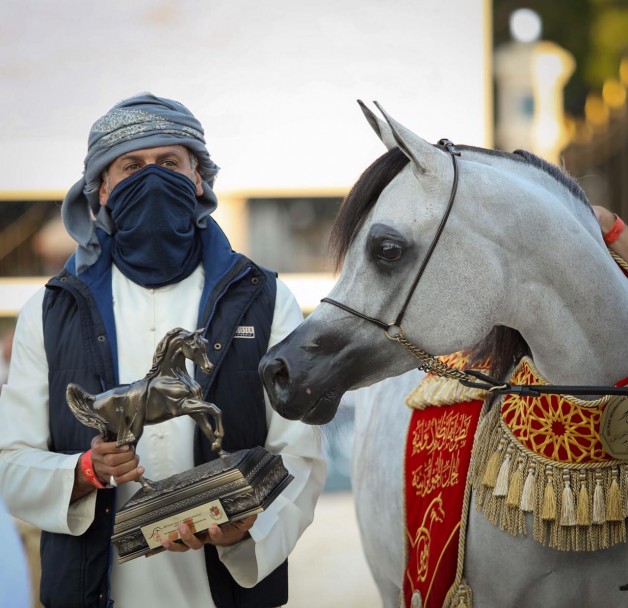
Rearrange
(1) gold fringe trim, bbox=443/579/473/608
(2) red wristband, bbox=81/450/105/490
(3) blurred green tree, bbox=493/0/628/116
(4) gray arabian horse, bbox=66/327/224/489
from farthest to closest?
(3) blurred green tree, bbox=493/0/628/116 < (1) gold fringe trim, bbox=443/579/473/608 < (2) red wristband, bbox=81/450/105/490 < (4) gray arabian horse, bbox=66/327/224/489

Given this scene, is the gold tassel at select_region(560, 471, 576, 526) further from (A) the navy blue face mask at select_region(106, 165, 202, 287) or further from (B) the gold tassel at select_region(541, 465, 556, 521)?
A: (A) the navy blue face mask at select_region(106, 165, 202, 287)

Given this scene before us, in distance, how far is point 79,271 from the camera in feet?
6.79

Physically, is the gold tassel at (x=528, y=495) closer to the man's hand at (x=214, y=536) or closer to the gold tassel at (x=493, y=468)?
the gold tassel at (x=493, y=468)

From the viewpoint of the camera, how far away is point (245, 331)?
6.74 ft

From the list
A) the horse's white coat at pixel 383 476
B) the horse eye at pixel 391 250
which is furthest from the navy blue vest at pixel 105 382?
the horse's white coat at pixel 383 476

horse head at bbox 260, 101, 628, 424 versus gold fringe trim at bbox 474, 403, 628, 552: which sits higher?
horse head at bbox 260, 101, 628, 424

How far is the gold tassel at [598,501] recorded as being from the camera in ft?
6.30

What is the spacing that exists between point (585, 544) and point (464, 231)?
2.18 ft

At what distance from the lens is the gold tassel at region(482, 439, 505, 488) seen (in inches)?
80.0

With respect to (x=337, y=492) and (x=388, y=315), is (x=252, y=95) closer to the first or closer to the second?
(x=337, y=492)

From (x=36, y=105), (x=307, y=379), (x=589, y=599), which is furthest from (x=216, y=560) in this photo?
(x=36, y=105)

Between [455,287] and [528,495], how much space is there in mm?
454

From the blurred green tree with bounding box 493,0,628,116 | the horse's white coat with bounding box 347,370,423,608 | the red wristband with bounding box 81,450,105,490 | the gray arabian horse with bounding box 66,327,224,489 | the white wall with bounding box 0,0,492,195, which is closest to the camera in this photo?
the gray arabian horse with bounding box 66,327,224,489

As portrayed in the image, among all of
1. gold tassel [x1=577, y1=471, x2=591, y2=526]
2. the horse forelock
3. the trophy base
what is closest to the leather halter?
the horse forelock
